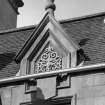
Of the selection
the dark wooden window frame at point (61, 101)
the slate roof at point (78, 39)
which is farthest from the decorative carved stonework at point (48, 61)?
the dark wooden window frame at point (61, 101)

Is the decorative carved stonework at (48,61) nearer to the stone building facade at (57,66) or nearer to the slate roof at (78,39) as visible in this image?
the stone building facade at (57,66)

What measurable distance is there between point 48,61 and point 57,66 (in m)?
0.48

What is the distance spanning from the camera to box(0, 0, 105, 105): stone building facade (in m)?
18.0

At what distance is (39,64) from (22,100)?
1.52 m

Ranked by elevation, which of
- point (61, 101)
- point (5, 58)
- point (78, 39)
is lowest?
point (61, 101)

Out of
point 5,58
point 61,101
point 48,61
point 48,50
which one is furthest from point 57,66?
point 5,58

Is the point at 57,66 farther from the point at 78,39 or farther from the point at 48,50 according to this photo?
A: the point at 78,39

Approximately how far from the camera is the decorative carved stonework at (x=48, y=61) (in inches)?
752

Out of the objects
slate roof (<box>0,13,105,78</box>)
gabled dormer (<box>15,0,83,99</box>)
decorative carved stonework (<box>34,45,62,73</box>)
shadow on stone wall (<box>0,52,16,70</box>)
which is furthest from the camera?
shadow on stone wall (<box>0,52,16,70</box>)

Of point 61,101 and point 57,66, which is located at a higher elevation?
point 57,66

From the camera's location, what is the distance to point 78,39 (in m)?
20.2

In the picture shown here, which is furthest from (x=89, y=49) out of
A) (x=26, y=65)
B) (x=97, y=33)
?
(x=26, y=65)

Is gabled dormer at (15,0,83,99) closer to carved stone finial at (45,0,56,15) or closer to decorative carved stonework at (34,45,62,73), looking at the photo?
decorative carved stonework at (34,45,62,73)

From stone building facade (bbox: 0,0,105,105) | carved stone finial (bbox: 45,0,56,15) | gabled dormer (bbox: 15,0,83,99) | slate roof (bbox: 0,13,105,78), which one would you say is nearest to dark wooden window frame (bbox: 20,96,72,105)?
stone building facade (bbox: 0,0,105,105)
